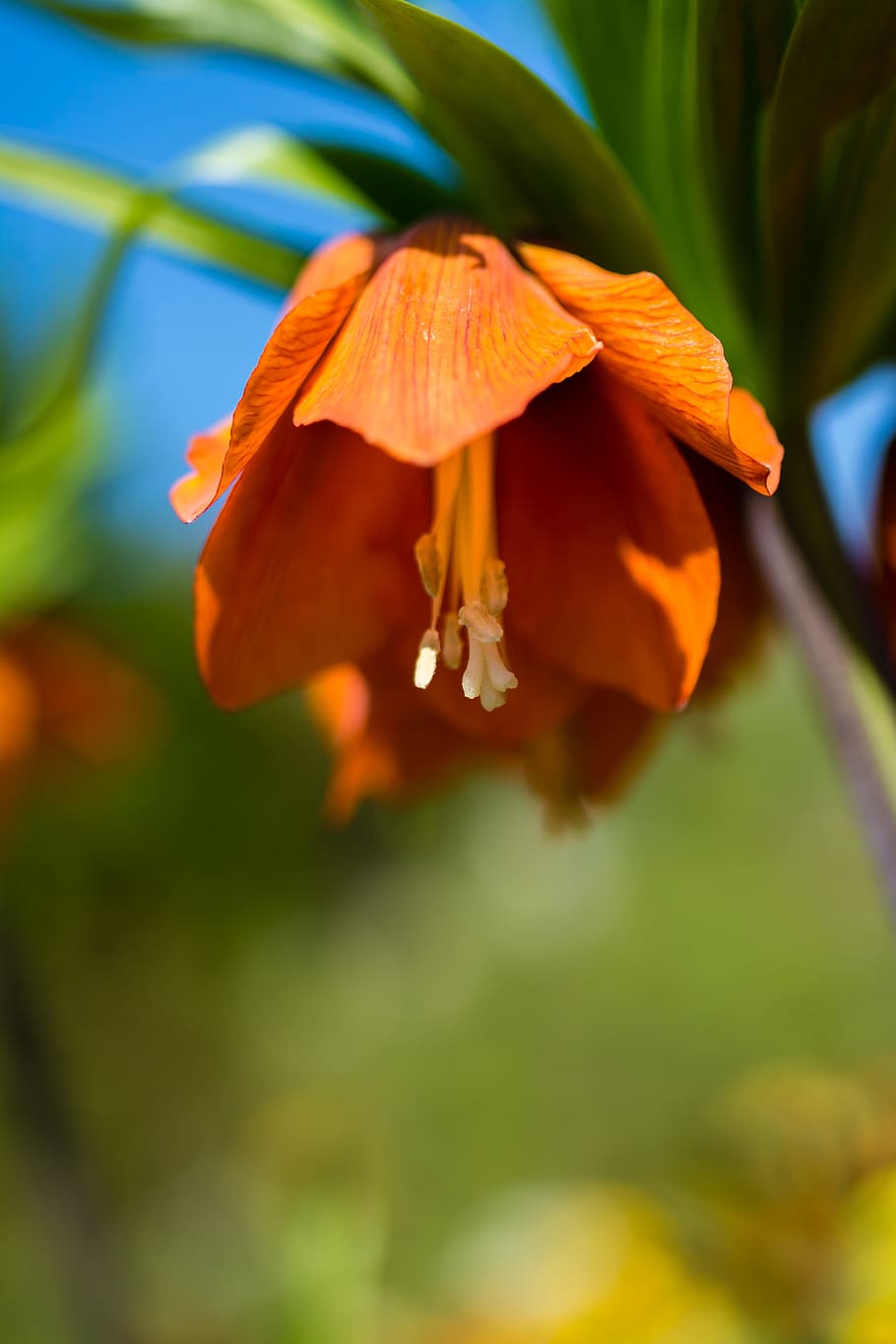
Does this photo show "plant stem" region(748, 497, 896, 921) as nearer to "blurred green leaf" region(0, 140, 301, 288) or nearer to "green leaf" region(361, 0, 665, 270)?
"green leaf" region(361, 0, 665, 270)

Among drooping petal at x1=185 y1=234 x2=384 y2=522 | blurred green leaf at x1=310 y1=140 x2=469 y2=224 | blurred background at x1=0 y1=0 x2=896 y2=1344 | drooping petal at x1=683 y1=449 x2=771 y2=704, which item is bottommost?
blurred background at x1=0 y1=0 x2=896 y2=1344

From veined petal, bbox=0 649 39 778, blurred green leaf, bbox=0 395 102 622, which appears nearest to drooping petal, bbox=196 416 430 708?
blurred green leaf, bbox=0 395 102 622

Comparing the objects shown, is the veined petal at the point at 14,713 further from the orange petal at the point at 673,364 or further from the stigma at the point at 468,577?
the orange petal at the point at 673,364

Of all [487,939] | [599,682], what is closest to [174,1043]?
[487,939]

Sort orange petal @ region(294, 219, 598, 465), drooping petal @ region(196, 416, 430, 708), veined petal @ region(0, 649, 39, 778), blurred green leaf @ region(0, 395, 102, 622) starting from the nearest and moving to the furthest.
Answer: orange petal @ region(294, 219, 598, 465), drooping petal @ region(196, 416, 430, 708), blurred green leaf @ region(0, 395, 102, 622), veined petal @ region(0, 649, 39, 778)

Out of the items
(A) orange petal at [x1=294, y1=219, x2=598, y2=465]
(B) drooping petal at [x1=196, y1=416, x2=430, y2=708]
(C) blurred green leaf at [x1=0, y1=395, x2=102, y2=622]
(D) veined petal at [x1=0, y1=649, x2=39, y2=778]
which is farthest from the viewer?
(D) veined petal at [x1=0, y1=649, x2=39, y2=778]

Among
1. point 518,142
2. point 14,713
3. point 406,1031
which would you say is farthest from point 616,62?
point 406,1031

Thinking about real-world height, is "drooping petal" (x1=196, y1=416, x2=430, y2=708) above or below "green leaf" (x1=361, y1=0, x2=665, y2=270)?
below
